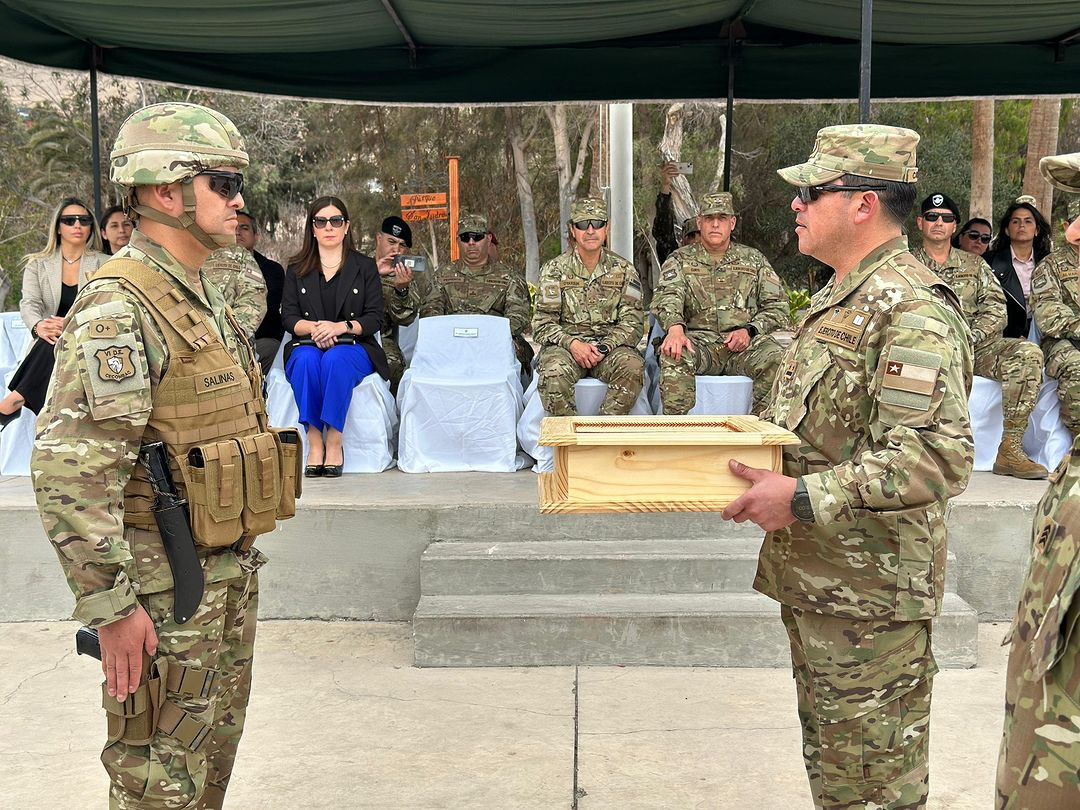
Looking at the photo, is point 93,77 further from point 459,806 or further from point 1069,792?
point 1069,792

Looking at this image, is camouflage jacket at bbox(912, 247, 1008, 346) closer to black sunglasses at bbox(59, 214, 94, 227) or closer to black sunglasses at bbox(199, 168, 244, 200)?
black sunglasses at bbox(199, 168, 244, 200)

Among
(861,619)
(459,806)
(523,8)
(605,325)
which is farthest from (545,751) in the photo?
(523,8)

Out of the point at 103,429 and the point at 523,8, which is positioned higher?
the point at 523,8

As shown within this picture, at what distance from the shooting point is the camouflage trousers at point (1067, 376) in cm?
578

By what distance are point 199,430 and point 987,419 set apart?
4916 millimetres

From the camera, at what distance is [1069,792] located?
1466 millimetres

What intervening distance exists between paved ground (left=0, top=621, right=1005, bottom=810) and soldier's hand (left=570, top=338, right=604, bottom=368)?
212 cm

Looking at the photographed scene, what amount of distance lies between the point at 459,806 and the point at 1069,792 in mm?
2148

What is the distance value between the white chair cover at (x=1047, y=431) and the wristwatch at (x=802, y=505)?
423cm

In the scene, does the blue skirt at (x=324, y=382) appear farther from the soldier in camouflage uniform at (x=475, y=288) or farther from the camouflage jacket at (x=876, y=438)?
the camouflage jacket at (x=876, y=438)

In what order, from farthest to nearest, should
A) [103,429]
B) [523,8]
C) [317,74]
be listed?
[317,74] → [523,8] → [103,429]

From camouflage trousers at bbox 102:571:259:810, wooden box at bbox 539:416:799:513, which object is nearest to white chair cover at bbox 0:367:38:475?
camouflage trousers at bbox 102:571:259:810

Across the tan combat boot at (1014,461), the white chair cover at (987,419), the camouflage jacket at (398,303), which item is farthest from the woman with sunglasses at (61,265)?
the tan combat boot at (1014,461)

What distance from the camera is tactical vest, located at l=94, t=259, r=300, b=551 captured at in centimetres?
225
